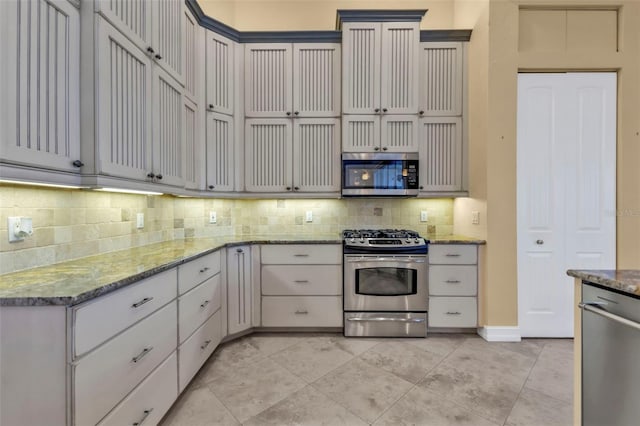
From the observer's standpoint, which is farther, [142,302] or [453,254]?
[453,254]

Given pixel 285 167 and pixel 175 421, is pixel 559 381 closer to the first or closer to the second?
pixel 175 421

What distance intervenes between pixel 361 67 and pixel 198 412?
A: 317cm

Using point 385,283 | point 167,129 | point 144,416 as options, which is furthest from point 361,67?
point 144,416

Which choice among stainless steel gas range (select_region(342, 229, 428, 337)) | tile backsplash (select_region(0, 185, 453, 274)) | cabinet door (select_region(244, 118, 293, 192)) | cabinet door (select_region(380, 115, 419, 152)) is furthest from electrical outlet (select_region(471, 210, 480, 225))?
cabinet door (select_region(244, 118, 293, 192))

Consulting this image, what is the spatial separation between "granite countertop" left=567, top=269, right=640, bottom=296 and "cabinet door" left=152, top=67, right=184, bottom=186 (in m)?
2.39

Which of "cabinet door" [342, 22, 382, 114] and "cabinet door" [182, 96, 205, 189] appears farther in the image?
"cabinet door" [342, 22, 382, 114]

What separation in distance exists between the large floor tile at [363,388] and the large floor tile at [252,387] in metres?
0.22

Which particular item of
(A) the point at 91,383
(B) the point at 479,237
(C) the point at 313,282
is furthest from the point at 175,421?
(B) the point at 479,237

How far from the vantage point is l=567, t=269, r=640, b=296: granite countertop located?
0.98 m

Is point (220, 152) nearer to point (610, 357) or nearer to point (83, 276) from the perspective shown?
point (83, 276)

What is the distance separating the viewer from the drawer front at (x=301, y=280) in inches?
Result: 108

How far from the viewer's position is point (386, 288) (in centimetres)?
272

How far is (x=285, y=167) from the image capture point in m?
3.03

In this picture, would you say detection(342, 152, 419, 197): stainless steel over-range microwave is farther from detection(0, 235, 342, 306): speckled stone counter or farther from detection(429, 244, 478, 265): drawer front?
detection(0, 235, 342, 306): speckled stone counter
